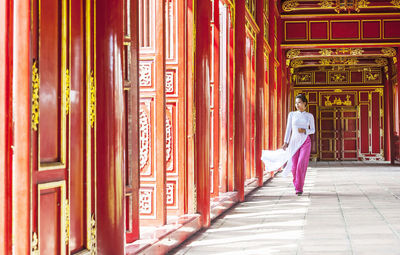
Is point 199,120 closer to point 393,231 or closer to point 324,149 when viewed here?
point 393,231

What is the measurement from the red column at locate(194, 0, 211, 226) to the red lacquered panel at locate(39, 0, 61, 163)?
2868 mm

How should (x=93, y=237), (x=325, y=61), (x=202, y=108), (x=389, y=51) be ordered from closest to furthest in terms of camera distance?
(x=93, y=237), (x=202, y=108), (x=389, y=51), (x=325, y=61)

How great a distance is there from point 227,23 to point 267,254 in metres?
4.39

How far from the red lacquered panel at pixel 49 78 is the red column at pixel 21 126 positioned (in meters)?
0.32

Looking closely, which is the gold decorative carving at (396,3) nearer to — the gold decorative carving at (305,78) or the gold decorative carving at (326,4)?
the gold decorative carving at (326,4)

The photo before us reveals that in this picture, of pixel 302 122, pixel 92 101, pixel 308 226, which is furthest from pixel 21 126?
pixel 302 122

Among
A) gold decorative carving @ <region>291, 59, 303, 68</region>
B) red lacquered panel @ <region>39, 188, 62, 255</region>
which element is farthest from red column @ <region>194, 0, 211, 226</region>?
gold decorative carving @ <region>291, 59, 303, 68</region>

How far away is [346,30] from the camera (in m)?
15.6

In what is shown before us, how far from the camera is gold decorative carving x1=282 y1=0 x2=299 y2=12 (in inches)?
598

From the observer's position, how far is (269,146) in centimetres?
1318

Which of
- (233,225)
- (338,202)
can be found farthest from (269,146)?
(233,225)

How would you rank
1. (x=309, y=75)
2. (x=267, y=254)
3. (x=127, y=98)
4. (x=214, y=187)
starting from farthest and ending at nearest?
1. (x=309, y=75)
2. (x=214, y=187)
3. (x=267, y=254)
4. (x=127, y=98)

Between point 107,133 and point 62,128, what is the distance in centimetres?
45

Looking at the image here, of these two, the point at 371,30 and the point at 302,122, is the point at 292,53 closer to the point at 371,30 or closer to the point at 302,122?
the point at 371,30
